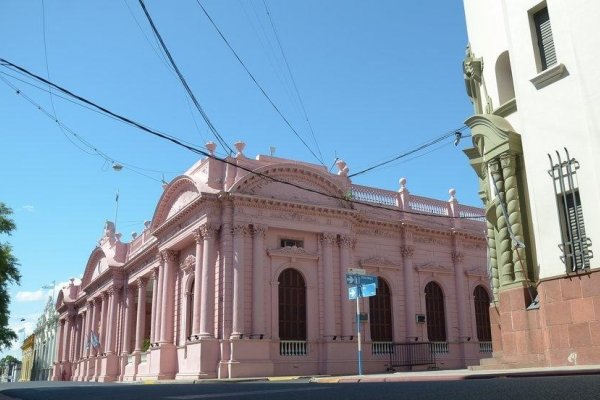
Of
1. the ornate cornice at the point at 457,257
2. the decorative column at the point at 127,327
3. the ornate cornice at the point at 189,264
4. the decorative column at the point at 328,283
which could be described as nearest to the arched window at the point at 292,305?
the decorative column at the point at 328,283

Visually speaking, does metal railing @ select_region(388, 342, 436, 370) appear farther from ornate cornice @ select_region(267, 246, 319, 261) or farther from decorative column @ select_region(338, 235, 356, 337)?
ornate cornice @ select_region(267, 246, 319, 261)

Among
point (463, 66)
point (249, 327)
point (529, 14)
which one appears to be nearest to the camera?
point (529, 14)

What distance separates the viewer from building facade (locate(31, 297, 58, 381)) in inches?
2234

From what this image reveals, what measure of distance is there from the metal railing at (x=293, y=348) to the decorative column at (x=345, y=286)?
1809 mm

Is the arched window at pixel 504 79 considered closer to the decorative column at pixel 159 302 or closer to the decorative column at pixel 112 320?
Result: the decorative column at pixel 159 302

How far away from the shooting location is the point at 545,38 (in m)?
11.8

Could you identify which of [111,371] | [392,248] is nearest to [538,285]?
[392,248]

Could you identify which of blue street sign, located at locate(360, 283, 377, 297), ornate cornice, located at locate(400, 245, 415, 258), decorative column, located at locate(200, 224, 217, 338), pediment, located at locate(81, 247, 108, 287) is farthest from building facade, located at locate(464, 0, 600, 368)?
pediment, located at locate(81, 247, 108, 287)

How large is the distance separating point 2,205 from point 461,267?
2139 centimetres

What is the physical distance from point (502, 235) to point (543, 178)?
1601mm

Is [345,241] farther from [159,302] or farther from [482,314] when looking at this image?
[482,314]

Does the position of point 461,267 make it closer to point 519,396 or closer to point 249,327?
point 249,327

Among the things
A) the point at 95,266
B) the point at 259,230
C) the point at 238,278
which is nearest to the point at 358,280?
the point at 238,278

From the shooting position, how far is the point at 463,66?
47.1 ft
